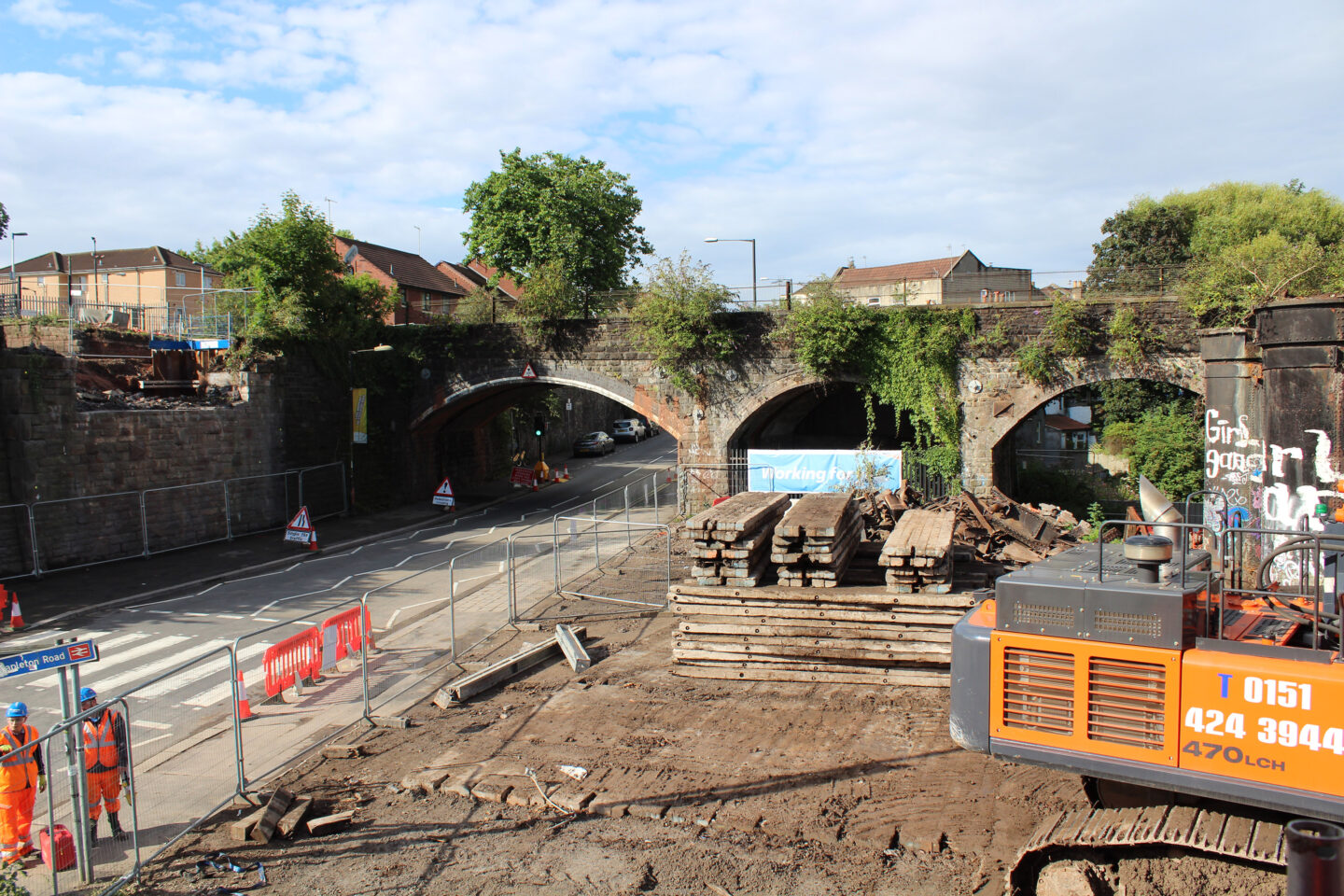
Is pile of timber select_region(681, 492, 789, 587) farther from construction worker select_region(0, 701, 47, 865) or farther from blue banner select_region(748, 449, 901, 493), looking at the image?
blue banner select_region(748, 449, 901, 493)

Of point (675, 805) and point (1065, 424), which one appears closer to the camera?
point (675, 805)

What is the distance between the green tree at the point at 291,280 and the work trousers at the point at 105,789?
19.8 meters

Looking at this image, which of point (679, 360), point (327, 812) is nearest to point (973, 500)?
point (679, 360)

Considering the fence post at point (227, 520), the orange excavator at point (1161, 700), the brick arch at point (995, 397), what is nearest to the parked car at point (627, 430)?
the fence post at point (227, 520)

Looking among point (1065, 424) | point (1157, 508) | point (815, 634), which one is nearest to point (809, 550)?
point (815, 634)

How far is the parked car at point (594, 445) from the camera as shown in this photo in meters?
43.6

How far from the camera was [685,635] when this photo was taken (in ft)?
37.2

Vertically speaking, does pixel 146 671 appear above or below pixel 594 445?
below

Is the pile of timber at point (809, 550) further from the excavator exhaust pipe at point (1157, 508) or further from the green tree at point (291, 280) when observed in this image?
the green tree at point (291, 280)

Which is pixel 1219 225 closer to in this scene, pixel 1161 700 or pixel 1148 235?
pixel 1148 235

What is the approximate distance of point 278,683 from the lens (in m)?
10.9

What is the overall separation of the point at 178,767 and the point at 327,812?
89.6 inches

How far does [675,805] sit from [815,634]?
3599mm

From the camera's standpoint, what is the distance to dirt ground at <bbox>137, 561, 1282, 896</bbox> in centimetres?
653
